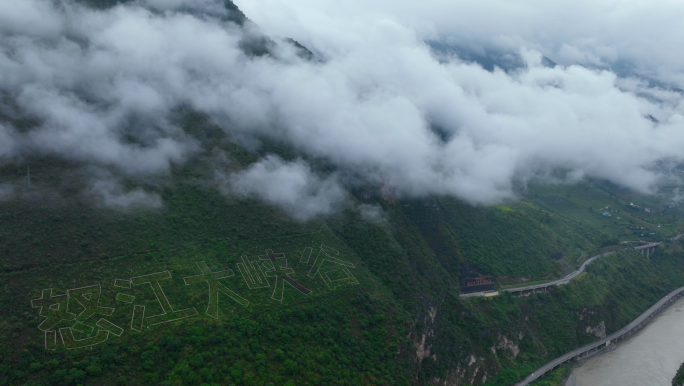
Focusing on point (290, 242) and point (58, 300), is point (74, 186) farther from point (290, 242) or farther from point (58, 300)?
point (290, 242)

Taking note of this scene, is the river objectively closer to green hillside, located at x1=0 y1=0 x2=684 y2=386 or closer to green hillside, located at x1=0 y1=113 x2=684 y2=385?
green hillside, located at x1=0 y1=0 x2=684 y2=386

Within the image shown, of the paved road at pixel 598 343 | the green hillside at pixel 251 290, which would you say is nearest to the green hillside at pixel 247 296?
the green hillside at pixel 251 290

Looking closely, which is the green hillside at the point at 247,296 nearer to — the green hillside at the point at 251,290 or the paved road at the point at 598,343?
the green hillside at the point at 251,290

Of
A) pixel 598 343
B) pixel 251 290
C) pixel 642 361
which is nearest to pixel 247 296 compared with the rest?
pixel 251 290

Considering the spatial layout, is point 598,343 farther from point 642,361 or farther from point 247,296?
point 247,296

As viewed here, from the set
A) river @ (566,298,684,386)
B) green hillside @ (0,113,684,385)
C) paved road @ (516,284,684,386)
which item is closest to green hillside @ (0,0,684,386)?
green hillside @ (0,113,684,385)

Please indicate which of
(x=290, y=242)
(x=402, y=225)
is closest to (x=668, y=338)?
(x=402, y=225)
